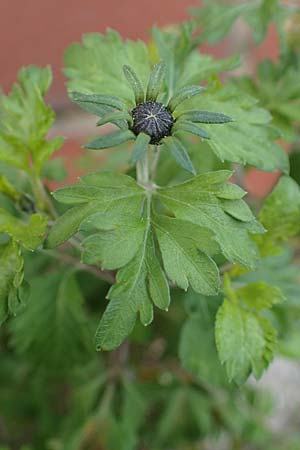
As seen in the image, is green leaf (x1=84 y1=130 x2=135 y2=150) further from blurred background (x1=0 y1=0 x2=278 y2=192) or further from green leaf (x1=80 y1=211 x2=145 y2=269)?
blurred background (x1=0 y1=0 x2=278 y2=192)

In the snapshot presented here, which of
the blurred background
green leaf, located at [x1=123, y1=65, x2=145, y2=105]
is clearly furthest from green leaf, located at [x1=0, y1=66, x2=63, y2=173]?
the blurred background

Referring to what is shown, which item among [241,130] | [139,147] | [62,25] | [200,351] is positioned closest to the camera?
[139,147]

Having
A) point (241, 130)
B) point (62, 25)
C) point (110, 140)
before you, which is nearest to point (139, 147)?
point (110, 140)

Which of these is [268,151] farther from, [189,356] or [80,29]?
[80,29]

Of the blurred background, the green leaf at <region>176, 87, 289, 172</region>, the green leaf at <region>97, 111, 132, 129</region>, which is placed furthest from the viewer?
the blurred background

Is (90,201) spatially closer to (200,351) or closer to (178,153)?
(178,153)

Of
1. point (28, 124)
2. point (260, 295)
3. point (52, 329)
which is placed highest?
point (28, 124)
